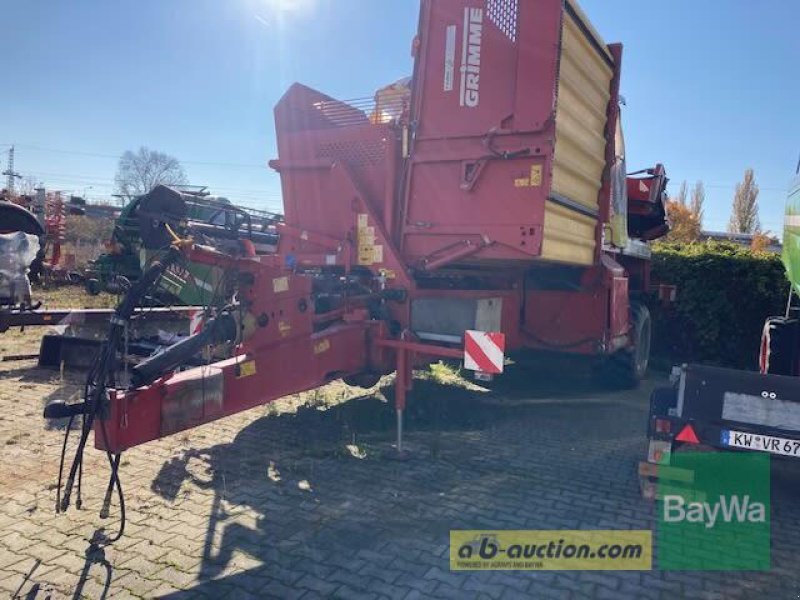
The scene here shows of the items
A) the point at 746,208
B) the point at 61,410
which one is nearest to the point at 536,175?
the point at 61,410

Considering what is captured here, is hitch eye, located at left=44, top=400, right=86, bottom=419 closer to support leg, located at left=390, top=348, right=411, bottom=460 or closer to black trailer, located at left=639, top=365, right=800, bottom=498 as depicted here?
support leg, located at left=390, top=348, right=411, bottom=460

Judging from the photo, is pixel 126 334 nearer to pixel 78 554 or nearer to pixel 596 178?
pixel 78 554

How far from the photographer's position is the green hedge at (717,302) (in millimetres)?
9281

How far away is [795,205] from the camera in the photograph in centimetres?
514

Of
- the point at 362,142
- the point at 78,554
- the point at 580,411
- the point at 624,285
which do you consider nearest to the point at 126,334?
the point at 78,554

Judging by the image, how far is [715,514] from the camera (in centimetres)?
403

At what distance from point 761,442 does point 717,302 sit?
21.2 feet

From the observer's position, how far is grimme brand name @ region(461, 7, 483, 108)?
452 centimetres

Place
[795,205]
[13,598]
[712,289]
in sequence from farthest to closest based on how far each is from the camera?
[712,289]
[795,205]
[13,598]

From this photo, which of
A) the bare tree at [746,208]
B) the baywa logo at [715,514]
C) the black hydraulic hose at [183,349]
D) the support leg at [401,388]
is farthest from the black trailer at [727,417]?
the bare tree at [746,208]

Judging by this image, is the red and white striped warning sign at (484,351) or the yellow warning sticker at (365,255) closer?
the red and white striped warning sign at (484,351)

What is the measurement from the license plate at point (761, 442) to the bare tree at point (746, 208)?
152 ft

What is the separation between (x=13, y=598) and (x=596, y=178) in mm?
5210

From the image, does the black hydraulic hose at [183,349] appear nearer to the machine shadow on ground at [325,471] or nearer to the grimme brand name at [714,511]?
the machine shadow on ground at [325,471]
